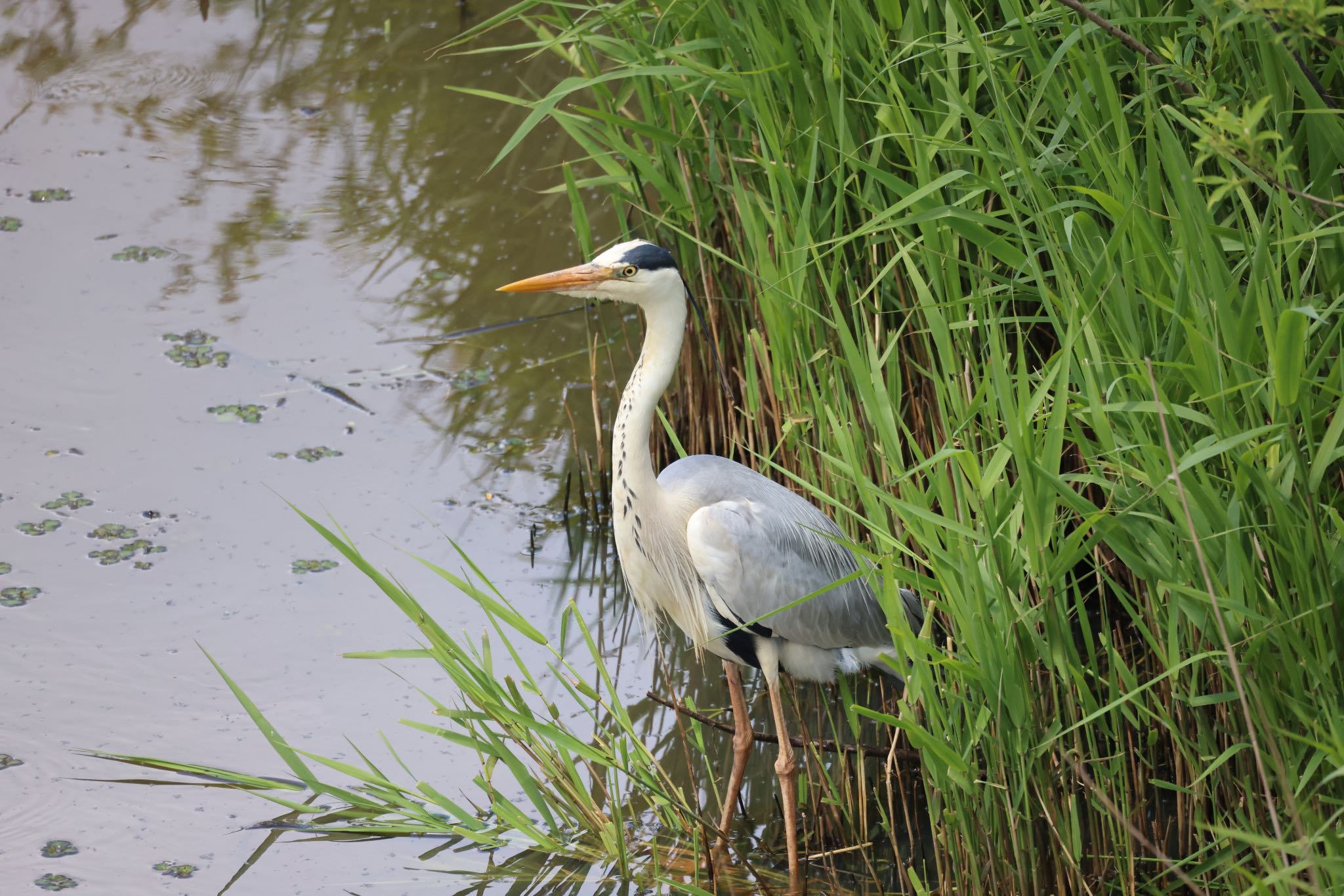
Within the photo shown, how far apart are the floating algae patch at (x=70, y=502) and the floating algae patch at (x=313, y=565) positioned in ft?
2.39

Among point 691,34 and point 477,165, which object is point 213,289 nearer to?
point 477,165

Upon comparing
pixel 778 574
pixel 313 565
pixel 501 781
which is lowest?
pixel 501 781

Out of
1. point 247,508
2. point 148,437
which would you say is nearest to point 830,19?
point 247,508

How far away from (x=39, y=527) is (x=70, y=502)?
0.14m

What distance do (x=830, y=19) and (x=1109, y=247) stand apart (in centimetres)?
91

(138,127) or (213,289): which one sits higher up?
(138,127)

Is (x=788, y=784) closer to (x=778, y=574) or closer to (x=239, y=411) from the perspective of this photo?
(x=778, y=574)

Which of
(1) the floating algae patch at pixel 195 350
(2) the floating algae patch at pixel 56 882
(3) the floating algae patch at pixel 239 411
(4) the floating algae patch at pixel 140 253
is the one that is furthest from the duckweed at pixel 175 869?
(4) the floating algae patch at pixel 140 253

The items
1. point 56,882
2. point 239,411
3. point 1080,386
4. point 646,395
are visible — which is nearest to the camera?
point 1080,386

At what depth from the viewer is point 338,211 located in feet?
19.0

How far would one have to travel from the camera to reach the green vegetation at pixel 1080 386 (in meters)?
2.09

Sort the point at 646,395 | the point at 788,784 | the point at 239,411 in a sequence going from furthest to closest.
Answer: the point at 239,411, the point at 646,395, the point at 788,784

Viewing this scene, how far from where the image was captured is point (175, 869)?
2.99 metres

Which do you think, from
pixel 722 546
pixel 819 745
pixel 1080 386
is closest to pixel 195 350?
pixel 722 546
